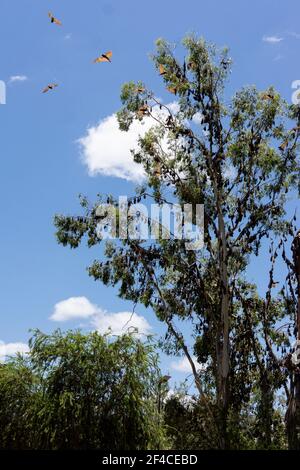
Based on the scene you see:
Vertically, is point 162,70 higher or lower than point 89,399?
higher

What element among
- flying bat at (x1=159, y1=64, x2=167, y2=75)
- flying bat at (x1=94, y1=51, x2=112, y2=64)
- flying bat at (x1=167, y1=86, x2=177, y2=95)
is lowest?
flying bat at (x1=94, y1=51, x2=112, y2=64)

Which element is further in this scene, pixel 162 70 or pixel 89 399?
pixel 162 70

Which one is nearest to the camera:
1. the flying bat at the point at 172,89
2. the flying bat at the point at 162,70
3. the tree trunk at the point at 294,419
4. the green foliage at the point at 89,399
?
the green foliage at the point at 89,399

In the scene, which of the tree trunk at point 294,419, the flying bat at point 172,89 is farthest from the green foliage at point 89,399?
the flying bat at point 172,89

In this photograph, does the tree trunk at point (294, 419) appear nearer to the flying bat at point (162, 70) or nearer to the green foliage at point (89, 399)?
the green foliage at point (89, 399)

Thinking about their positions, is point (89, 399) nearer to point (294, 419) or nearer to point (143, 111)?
point (294, 419)

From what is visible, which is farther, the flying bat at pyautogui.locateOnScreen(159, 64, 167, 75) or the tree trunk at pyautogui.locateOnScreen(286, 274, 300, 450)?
the flying bat at pyautogui.locateOnScreen(159, 64, 167, 75)

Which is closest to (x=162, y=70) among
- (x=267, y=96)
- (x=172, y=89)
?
(x=172, y=89)

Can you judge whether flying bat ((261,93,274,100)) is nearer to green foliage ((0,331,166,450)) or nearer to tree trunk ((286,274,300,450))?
tree trunk ((286,274,300,450))

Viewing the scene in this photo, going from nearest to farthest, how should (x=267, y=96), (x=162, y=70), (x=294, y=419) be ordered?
(x=294, y=419), (x=162, y=70), (x=267, y=96)

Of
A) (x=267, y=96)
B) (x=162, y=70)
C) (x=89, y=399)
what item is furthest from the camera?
(x=267, y=96)

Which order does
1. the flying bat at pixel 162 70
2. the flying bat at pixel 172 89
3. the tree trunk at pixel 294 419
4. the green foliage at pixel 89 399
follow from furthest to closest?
the flying bat at pixel 162 70
the flying bat at pixel 172 89
the tree trunk at pixel 294 419
the green foliage at pixel 89 399

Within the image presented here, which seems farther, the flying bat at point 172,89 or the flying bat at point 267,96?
the flying bat at point 267,96

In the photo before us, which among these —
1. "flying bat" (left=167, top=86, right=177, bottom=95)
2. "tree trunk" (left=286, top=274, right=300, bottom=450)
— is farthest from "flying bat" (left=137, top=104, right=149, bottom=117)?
"tree trunk" (left=286, top=274, right=300, bottom=450)
